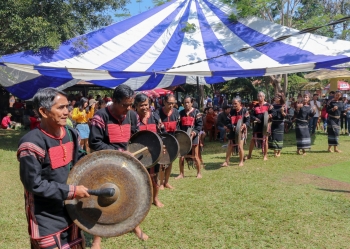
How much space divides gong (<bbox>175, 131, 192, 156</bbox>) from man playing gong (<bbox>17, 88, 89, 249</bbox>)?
3.70 m

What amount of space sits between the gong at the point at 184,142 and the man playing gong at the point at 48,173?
370cm

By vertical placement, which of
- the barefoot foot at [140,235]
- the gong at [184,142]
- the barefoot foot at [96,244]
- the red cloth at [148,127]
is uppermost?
the red cloth at [148,127]

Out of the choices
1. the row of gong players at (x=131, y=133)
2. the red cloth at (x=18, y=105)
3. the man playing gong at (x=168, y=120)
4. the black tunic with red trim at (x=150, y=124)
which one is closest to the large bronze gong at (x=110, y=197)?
the row of gong players at (x=131, y=133)

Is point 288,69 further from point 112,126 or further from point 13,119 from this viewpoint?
point 13,119

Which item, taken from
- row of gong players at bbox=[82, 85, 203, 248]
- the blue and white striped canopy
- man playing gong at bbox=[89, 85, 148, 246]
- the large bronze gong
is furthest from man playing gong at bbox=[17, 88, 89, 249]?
the blue and white striped canopy

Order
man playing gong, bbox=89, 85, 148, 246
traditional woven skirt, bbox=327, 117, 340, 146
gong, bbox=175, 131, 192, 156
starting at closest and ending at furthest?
man playing gong, bbox=89, 85, 148, 246 < gong, bbox=175, 131, 192, 156 < traditional woven skirt, bbox=327, 117, 340, 146

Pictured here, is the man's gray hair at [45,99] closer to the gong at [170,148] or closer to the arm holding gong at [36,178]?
the arm holding gong at [36,178]

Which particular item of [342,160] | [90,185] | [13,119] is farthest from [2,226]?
[13,119]

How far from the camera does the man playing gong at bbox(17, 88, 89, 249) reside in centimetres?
219

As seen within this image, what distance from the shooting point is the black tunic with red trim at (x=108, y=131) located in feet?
11.9

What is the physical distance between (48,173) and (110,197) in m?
0.44

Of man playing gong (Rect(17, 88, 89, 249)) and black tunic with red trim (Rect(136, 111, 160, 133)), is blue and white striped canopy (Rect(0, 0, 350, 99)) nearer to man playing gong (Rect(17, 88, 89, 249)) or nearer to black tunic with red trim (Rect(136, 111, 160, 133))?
black tunic with red trim (Rect(136, 111, 160, 133))

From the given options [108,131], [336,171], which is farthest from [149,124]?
[336,171]

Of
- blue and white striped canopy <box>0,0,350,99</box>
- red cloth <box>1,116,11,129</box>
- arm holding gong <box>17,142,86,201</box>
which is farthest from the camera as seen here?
red cloth <box>1,116,11,129</box>
